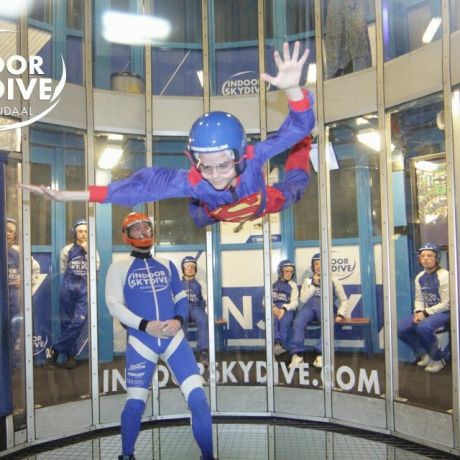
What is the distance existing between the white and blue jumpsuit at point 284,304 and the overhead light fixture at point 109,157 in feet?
6.07

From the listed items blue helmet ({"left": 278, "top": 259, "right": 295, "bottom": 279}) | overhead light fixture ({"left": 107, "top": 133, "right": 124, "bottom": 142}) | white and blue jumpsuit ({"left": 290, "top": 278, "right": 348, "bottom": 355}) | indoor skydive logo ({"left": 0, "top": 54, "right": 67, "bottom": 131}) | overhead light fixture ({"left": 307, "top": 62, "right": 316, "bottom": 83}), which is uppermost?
overhead light fixture ({"left": 307, "top": 62, "right": 316, "bottom": 83})

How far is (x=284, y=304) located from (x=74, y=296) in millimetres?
1866

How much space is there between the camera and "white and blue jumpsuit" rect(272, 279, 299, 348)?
491cm

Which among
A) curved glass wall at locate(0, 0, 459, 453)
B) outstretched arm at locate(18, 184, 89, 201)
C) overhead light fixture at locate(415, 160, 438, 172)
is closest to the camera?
outstretched arm at locate(18, 184, 89, 201)

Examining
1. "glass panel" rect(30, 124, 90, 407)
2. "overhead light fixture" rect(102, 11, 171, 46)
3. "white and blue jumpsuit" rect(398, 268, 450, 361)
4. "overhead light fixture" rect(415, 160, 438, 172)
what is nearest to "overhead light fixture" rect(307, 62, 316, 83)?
"overhead light fixture" rect(415, 160, 438, 172)

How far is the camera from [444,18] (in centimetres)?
387

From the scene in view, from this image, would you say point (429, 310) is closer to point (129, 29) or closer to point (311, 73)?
point (311, 73)

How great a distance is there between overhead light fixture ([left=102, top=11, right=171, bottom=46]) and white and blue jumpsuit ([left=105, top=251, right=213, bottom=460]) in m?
2.19

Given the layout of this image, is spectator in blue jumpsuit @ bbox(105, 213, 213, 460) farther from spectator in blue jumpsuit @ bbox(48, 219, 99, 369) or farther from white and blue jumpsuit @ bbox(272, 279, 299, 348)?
white and blue jumpsuit @ bbox(272, 279, 299, 348)

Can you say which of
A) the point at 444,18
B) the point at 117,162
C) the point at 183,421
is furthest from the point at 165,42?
the point at 183,421

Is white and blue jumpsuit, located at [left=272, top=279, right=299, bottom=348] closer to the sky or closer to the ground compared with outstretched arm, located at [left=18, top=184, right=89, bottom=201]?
closer to the ground

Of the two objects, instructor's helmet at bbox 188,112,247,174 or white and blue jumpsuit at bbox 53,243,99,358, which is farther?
white and blue jumpsuit at bbox 53,243,99,358

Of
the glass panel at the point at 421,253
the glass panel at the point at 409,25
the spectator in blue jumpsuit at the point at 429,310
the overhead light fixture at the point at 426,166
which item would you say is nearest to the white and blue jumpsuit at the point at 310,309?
the glass panel at the point at 421,253

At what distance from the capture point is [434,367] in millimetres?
4059
